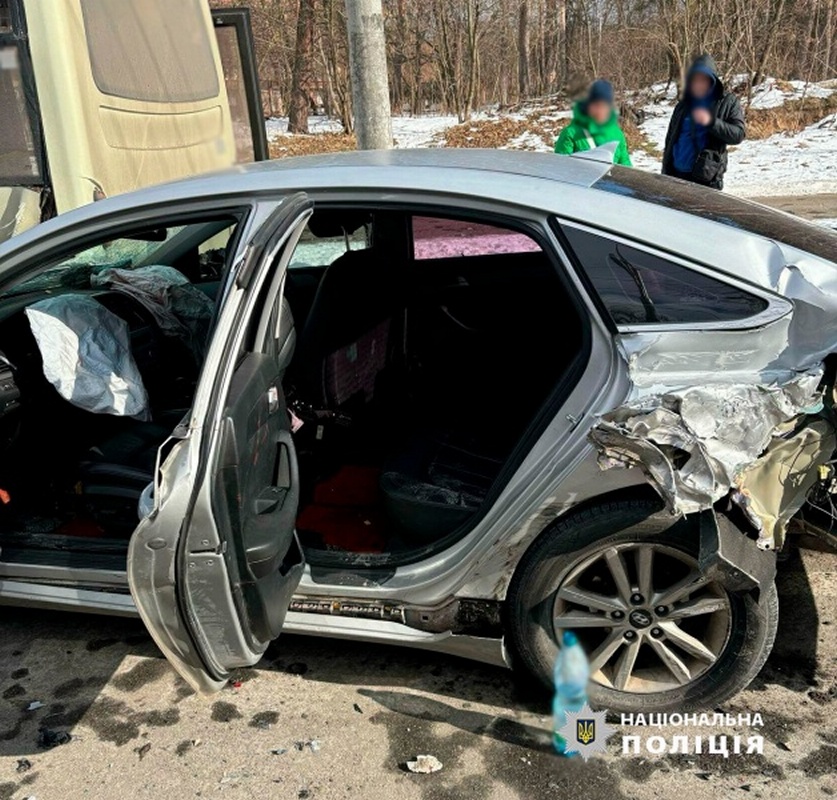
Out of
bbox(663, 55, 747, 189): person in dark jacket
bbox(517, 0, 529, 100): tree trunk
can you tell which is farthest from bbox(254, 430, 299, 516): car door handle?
bbox(517, 0, 529, 100): tree trunk

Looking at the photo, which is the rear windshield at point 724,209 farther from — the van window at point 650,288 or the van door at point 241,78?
the van door at point 241,78

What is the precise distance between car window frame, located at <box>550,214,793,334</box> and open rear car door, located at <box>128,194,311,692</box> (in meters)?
0.69

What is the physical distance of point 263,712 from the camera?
2.43 metres

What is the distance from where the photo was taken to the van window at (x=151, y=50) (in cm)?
456

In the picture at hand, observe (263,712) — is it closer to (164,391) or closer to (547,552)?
(547,552)

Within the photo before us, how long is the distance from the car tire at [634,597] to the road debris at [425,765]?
36cm

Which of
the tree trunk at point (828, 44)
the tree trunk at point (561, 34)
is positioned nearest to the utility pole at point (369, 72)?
the tree trunk at point (828, 44)

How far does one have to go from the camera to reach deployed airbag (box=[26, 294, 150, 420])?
251 centimetres

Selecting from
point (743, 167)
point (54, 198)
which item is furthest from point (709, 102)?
point (743, 167)

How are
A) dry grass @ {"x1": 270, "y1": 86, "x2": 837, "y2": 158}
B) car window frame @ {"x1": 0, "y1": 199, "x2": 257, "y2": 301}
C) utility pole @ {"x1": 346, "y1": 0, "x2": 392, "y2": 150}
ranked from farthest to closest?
dry grass @ {"x1": 270, "y1": 86, "x2": 837, "y2": 158} < utility pole @ {"x1": 346, "y1": 0, "x2": 392, "y2": 150} < car window frame @ {"x1": 0, "y1": 199, "x2": 257, "y2": 301}

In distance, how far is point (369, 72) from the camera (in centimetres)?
589

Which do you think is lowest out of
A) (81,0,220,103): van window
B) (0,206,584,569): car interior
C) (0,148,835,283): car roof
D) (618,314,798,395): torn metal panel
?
(0,206,584,569): car interior

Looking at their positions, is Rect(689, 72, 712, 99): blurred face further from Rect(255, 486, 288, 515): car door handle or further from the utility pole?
Rect(255, 486, 288, 515): car door handle

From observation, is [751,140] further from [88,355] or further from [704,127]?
[88,355]
